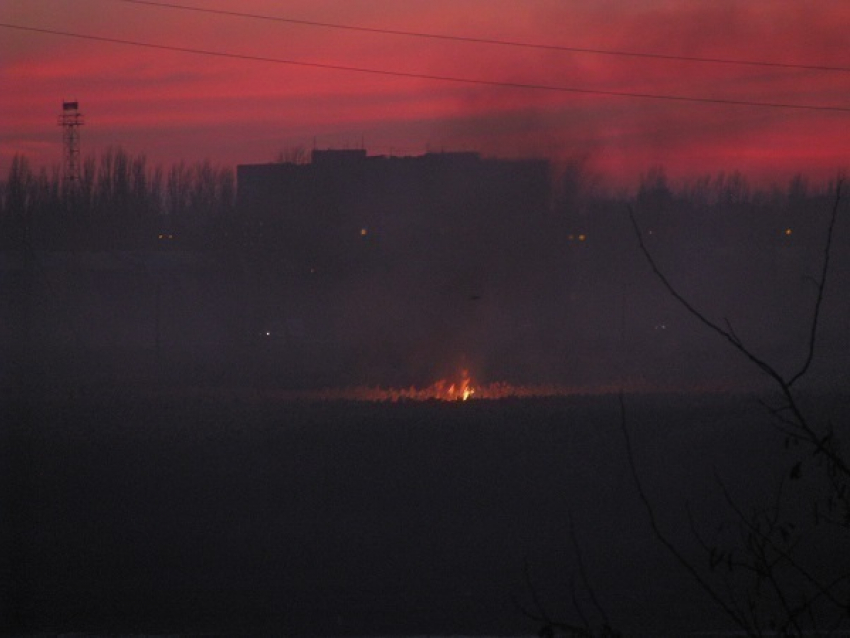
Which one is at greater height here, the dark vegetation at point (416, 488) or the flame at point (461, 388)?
the dark vegetation at point (416, 488)

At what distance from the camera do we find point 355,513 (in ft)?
52.1

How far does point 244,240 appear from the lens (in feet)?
188

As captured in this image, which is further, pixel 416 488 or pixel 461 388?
pixel 461 388

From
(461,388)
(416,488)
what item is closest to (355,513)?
(416,488)

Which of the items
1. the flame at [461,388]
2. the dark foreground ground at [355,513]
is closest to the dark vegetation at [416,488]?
the dark foreground ground at [355,513]

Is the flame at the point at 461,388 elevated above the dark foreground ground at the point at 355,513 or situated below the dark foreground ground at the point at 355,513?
below

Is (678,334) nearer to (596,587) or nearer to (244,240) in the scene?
(244,240)

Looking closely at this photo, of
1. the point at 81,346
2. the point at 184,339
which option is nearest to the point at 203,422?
the point at 81,346

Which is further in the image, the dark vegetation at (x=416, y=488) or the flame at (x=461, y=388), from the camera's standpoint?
the flame at (x=461, y=388)

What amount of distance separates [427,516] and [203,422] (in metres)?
7.79

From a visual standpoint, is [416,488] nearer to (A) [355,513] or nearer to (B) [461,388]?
(A) [355,513]

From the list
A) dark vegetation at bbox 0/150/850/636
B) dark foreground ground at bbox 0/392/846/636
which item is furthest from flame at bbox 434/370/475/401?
dark foreground ground at bbox 0/392/846/636

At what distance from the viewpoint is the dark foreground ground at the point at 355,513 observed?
11.3 m

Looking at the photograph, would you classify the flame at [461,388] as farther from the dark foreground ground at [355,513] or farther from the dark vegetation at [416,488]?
the dark foreground ground at [355,513]
